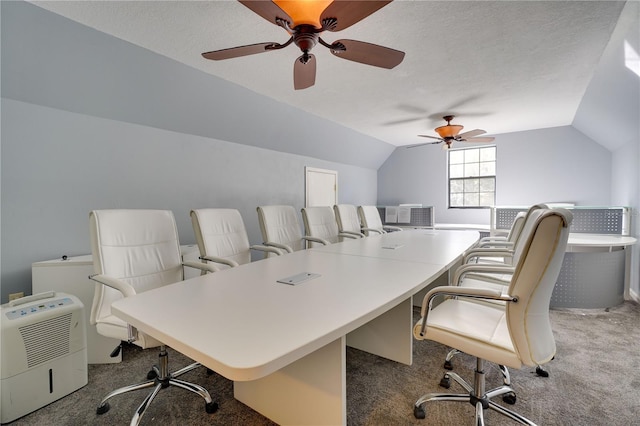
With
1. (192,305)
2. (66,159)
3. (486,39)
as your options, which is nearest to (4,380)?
(192,305)

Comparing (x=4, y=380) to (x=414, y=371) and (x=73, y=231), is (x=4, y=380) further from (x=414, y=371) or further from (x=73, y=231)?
(x=414, y=371)

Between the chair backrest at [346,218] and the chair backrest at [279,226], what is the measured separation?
35.4 inches

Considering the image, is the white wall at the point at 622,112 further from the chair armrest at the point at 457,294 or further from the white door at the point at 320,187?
the white door at the point at 320,187

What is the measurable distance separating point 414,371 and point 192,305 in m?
1.60

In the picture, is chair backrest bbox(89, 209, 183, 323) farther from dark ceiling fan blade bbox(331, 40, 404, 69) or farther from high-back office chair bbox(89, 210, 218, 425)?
dark ceiling fan blade bbox(331, 40, 404, 69)

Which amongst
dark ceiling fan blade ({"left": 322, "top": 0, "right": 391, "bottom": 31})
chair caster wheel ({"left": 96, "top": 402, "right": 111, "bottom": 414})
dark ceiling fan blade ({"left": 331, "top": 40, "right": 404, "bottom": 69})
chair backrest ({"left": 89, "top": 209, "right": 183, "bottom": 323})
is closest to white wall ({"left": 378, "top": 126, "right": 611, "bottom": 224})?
dark ceiling fan blade ({"left": 331, "top": 40, "right": 404, "bottom": 69})

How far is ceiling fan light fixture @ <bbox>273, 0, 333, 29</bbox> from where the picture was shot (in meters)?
1.42

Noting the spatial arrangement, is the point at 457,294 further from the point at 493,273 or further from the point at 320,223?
the point at 320,223

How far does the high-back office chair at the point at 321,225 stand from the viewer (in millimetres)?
3395

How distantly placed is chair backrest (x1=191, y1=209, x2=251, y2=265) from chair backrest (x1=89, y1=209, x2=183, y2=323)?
25 centimetres

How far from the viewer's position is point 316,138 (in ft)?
15.3

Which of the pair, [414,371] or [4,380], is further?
[414,371]

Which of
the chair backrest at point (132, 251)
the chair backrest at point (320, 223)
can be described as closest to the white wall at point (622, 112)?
the chair backrest at point (320, 223)

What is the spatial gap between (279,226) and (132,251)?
1.49 m
